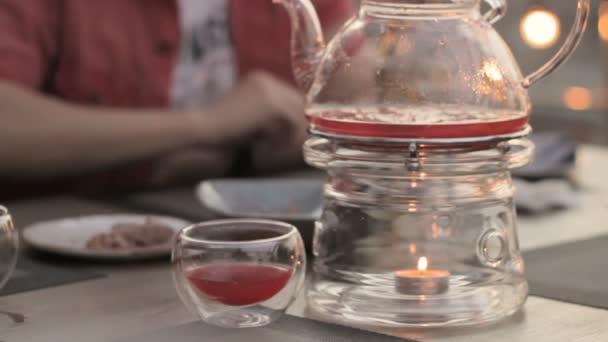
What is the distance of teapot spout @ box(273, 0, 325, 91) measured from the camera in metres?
1.08

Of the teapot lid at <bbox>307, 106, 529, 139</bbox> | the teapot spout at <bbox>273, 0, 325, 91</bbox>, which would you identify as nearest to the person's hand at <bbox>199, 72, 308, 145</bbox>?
the teapot spout at <bbox>273, 0, 325, 91</bbox>

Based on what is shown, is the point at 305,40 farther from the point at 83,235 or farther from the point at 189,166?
the point at 189,166

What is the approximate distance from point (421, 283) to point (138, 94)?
1233mm

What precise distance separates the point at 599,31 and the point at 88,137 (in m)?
2.93

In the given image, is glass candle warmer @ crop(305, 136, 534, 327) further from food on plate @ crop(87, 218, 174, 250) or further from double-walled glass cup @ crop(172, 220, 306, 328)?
food on plate @ crop(87, 218, 174, 250)

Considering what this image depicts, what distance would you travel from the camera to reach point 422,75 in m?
0.96

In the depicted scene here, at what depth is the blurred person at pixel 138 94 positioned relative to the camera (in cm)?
181

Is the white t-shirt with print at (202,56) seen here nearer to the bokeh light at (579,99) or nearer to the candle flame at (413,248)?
the candle flame at (413,248)

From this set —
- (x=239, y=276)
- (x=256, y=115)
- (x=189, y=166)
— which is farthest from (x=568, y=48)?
(x=189, y=166)

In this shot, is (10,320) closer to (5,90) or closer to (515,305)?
(515,305)

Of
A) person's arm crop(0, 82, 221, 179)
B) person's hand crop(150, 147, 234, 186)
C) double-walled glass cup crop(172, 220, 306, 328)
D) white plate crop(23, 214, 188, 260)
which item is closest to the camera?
double-walled glass cup crop(172, 220, 306, 328)

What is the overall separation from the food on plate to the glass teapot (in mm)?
284

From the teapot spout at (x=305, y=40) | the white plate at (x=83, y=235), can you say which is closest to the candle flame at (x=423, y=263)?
the teapot spout at (x=305, y=40)

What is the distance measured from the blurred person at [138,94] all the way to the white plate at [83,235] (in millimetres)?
511
